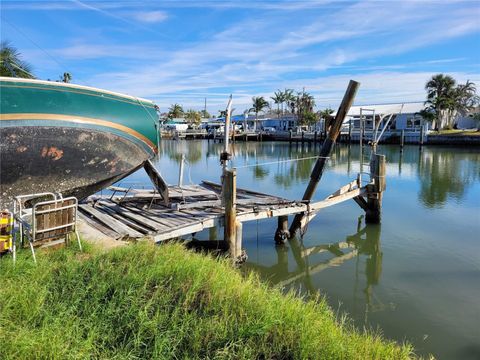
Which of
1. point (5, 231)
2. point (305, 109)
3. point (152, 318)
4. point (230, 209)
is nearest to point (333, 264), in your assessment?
point (230, 209)

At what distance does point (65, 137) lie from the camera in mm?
7629

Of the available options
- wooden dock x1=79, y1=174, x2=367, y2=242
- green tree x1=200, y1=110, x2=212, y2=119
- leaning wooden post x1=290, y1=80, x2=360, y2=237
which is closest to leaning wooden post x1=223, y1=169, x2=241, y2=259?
wooden dock x1=79, y1=174, x2=367, y2=242

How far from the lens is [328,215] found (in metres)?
14.2

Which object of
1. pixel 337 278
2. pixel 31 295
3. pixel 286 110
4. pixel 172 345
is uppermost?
pixel 286 110

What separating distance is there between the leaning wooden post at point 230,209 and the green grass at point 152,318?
3.16 meters

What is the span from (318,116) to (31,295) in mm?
75712

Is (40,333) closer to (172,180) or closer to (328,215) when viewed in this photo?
(328,215)

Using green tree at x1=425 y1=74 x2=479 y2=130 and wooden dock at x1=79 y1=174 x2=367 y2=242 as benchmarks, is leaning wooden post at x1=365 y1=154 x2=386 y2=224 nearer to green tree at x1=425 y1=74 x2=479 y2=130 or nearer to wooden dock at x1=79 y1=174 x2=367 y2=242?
wooden dock at x1=79 y1=174 x2=367 y2=242

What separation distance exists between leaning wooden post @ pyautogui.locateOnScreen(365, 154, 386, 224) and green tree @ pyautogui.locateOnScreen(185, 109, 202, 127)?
76701 millimetres

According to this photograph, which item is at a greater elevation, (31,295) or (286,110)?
(286,110)

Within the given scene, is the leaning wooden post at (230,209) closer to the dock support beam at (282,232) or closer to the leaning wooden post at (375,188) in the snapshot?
the dock support beam at (282,232)

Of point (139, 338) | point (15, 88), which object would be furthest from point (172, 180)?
point (139, 338)

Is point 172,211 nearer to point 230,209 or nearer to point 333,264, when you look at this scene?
point 230,209

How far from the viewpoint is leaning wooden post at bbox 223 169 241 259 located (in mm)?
8023
